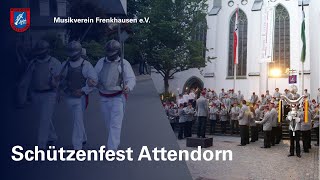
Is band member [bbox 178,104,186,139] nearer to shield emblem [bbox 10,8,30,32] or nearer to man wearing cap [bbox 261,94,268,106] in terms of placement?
shield emblem [bbox 10,8,30,32]

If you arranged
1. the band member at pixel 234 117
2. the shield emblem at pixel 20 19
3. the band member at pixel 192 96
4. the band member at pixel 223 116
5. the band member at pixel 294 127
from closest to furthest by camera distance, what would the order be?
1. the shield emblem at pixel 20 19
2. the band member at pixel 192 96
3. the band member at pixel 223 116
4. the band member at pixel 234 117
5. the band member at pixel 294 127

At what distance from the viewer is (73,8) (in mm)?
3543

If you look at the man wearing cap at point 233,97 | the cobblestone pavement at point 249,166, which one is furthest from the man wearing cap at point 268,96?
the man wearing cap at point 233,97

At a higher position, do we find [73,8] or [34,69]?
[73,8]

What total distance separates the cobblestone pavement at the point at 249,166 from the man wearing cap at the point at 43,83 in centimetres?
137

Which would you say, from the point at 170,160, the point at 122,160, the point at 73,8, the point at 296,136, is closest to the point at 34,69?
the point at 73,8

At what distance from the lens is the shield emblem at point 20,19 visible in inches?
135

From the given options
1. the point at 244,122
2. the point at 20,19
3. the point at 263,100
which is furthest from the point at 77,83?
A: the point at 263,100

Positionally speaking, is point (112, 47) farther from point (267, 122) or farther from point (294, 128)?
point (267, 122)

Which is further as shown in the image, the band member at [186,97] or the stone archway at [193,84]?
the band member at [186,97]

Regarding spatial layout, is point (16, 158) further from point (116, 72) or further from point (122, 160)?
point (116, 72)

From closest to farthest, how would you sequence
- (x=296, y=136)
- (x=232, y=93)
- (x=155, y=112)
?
1. (x=155, y=112)
2. (x=232, y=93)
3. (x=296, y=136)

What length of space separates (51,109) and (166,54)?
4.26ft

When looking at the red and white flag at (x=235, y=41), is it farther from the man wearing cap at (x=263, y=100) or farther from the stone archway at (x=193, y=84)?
the man wearing cap at (x=263, y=100)
